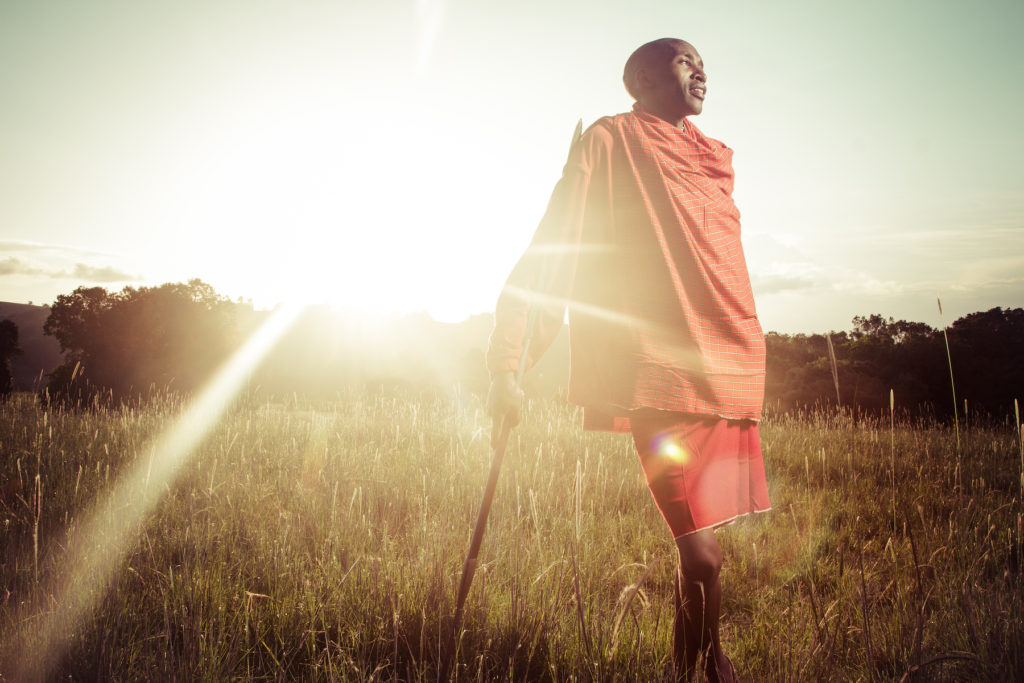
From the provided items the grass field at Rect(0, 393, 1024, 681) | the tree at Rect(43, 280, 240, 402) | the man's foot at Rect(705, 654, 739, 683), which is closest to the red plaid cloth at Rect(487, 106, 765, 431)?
the grass field at Rect(0, 393, 1024, 681)

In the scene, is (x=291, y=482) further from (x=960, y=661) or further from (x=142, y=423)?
(x=960, y=661)

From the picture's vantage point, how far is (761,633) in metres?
2.21

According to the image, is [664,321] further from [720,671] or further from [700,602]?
[720,671]

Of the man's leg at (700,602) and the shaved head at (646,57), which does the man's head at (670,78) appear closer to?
the shaved head at (646,57)

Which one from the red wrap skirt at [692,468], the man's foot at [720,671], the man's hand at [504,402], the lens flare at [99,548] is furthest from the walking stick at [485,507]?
the lens flare at [99,548]

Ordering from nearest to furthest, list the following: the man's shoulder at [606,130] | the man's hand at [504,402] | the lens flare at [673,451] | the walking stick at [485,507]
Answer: the walking stick at [485,507] < the man's hand at [504,402] < the lens flare at [673,451] < the man's shoulder at [606,130]

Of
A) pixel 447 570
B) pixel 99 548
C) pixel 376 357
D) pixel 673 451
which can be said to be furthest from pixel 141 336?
pixel 673 451

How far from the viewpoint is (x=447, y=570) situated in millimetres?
1972

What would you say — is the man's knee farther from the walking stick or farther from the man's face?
the man's face

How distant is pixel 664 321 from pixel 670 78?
92 centimetres

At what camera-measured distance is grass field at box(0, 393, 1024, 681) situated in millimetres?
1629

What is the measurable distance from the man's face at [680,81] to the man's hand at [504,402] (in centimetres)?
121

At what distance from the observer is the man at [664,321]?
62.0 inches

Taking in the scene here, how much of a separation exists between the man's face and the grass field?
1.49m
